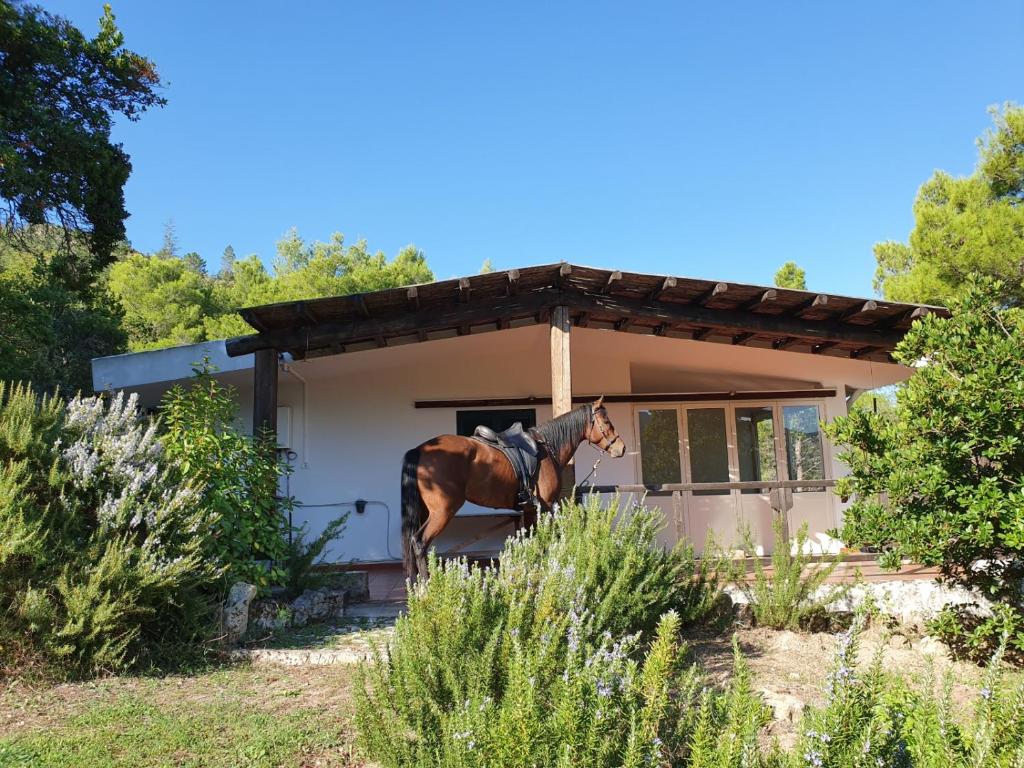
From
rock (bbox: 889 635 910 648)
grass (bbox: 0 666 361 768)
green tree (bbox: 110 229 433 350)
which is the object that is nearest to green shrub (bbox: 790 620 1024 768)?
grass (bbox: 0 666 361 768)

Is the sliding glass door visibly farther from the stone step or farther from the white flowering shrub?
the white flowering shrub

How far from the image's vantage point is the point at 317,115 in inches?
589

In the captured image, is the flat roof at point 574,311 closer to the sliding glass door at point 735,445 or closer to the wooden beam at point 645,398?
the wooden beam at point 645,398

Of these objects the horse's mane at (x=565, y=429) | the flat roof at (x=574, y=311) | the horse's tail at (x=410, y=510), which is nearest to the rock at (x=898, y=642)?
the flat roof at (x=574, y=311)

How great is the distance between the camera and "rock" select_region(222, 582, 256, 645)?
488 centimetres

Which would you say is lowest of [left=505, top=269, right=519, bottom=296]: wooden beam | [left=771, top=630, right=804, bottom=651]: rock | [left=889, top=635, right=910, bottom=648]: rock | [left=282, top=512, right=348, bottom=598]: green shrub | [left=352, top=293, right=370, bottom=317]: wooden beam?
[left=889, top=635, right=910, bottom=648]: rock

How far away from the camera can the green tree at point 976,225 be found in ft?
41.9

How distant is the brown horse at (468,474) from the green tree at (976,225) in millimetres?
9657

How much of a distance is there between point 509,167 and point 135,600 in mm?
15512

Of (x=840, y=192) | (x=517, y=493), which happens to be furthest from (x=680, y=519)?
(x=840, y=192)

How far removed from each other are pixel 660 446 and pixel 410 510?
4.88m

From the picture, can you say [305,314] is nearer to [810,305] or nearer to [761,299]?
[761,299]

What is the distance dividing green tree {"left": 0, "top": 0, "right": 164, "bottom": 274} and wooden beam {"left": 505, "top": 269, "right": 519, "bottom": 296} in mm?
6049

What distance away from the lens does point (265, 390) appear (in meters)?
6.62
